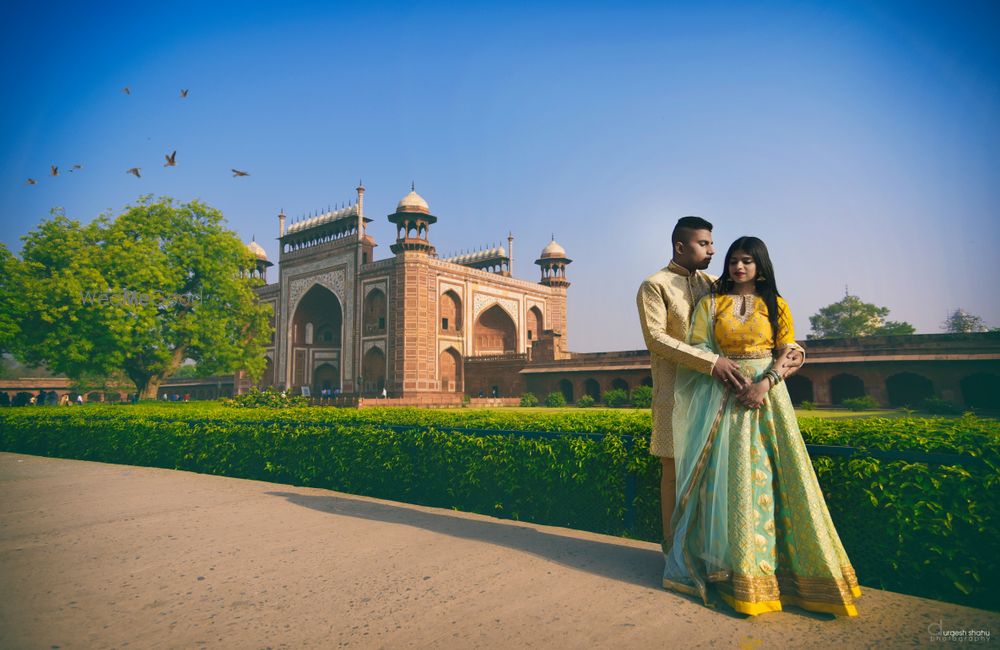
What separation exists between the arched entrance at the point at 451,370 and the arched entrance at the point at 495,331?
3547 mm

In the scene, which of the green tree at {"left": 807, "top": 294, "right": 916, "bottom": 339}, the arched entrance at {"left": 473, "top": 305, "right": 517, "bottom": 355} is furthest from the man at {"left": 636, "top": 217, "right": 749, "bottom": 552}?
the green tree at {"left": 807, "top": 294, "right": 916, "bottom": 339}

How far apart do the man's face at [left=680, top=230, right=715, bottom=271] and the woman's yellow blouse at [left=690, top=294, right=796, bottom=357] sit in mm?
254

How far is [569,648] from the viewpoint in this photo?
2.11 meters

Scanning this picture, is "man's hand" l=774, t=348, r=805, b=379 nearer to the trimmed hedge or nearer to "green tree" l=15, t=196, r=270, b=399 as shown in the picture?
the trimmed hedge

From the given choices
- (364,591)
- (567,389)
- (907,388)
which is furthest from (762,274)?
(567,389)

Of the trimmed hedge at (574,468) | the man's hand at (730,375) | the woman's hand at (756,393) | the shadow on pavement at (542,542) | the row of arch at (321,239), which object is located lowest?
the shadow on pavement at (542,542)

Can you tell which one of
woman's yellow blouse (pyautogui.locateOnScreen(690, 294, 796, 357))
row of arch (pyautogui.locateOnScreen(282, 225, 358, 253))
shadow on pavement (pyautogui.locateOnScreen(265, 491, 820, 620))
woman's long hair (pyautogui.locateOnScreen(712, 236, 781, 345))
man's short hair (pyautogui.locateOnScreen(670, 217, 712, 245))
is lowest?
shadow on pavement (pyautogui.locateOnScreen(265, 491, 820, 620))

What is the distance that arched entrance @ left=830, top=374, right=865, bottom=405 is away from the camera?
20.3 metres

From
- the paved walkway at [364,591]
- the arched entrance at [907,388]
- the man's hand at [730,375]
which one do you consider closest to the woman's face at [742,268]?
the man's hand at [730,375]

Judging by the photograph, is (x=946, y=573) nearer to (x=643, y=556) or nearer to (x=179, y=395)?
(x=643, y=556)

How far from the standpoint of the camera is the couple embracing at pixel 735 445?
246cm

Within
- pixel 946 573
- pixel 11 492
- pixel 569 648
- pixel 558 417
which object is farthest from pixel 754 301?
pixel 11 492

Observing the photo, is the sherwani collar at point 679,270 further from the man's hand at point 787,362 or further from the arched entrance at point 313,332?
the arched entrance at point 313,332

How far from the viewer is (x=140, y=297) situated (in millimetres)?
17703
